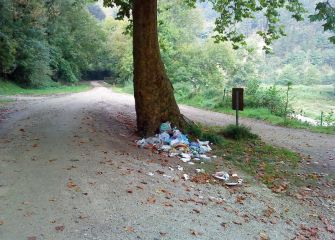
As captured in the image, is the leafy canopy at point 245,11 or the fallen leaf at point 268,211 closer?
the fallen leaf at point 268,211

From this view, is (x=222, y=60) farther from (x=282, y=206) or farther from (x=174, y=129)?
(x=282, y=206)

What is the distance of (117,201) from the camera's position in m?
6.74

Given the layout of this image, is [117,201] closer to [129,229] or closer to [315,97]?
[129,229]

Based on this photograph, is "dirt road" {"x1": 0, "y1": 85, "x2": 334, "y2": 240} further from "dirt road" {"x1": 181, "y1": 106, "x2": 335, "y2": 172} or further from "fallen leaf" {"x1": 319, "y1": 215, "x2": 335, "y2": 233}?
"dirt road" {"x1": 181, "y1": 106, "x2": 335, "y2": 172}

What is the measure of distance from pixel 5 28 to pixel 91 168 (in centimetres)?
2719

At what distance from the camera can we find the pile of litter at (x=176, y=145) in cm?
1064

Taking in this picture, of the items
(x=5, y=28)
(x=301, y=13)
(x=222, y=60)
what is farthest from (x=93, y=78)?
(x=301, y=13)

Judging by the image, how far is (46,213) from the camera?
231 inches

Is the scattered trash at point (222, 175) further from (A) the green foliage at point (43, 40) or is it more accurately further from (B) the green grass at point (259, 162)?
(A) the green foliage at point (43, 40)

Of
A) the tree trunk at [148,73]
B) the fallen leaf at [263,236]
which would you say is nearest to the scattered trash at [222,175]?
the fallen leaf at [263,236]

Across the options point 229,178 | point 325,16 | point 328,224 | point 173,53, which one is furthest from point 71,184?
point 173,53

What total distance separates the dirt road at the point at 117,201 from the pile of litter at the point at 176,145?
0.65 m

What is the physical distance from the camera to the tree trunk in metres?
11.9

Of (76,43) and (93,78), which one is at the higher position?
(76,43)
